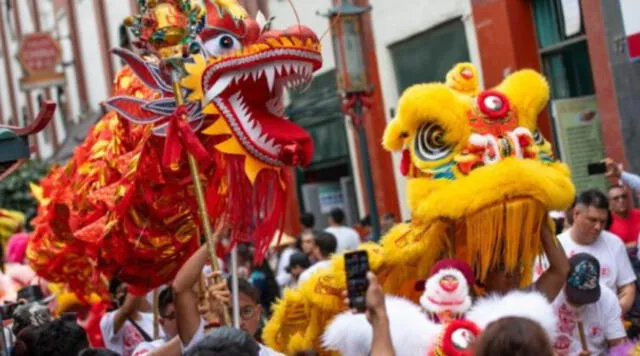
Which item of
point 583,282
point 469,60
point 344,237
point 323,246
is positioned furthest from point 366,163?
point 583,282

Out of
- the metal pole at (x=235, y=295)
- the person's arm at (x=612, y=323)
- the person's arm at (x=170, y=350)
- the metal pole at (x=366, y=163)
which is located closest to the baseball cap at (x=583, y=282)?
the person's arm at (x=612, y=323)

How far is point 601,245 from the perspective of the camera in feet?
24.5

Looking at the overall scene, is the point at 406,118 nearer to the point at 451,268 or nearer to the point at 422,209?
the point at 422,209

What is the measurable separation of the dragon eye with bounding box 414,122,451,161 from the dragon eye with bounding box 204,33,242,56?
34.6 inches

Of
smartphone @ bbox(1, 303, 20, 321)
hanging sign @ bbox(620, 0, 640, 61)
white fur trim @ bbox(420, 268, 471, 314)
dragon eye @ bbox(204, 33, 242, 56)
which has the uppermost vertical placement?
hanging sign @ bbox(620, 0, 640, 61)

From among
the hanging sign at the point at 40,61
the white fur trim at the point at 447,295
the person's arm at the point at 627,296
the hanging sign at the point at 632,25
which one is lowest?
the person's arm at the point at 627,296

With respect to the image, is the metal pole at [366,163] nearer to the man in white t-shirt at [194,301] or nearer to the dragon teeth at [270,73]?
the dragon teeth at [270,73]

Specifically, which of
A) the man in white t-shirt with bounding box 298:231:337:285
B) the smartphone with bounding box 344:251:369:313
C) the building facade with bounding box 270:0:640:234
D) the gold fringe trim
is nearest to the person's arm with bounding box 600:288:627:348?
the gold fringe trim

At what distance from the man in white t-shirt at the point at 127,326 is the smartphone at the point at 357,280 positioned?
3.07 metres

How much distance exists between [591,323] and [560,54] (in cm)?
720

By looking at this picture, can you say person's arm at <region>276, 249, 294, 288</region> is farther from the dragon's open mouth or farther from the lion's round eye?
the dragon's open mouth

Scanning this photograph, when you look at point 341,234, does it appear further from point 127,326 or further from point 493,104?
point 493,104

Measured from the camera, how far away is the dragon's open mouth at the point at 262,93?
5551 millimetres

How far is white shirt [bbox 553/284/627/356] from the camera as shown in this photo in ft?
20.6
